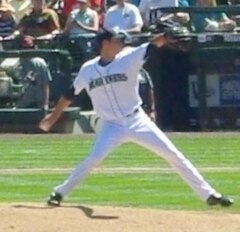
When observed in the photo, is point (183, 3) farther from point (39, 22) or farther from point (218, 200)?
point (218, 200)

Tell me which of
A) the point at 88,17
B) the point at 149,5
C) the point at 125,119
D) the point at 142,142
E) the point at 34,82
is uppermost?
the point at 125,119

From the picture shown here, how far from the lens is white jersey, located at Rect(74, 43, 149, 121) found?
34.4 ft

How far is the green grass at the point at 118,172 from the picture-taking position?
12.2 m

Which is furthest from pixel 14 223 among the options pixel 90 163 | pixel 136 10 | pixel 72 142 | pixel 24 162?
pixel 136 10

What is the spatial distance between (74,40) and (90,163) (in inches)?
379

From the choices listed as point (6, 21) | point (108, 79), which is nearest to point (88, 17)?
point (6, 21)

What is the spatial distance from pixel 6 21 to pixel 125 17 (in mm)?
2592

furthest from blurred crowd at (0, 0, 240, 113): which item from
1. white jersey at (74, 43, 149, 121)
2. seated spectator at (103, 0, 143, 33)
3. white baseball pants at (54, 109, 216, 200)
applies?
Answer: white baseball pants at (54, 109, 216, 200)

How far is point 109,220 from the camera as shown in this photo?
32.8ft

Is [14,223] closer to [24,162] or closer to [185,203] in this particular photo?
[185,203]

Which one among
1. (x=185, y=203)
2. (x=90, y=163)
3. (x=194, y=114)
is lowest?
(x=194, y=114)

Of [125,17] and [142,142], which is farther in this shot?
[125,17]

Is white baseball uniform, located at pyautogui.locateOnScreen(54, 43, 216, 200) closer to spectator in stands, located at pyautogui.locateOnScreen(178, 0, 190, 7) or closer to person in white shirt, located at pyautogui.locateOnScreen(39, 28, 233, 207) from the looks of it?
person in white shirt, located at pyautogui.locateOnScreen(39, 28, 233, 207)

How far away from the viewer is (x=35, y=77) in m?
19.6
